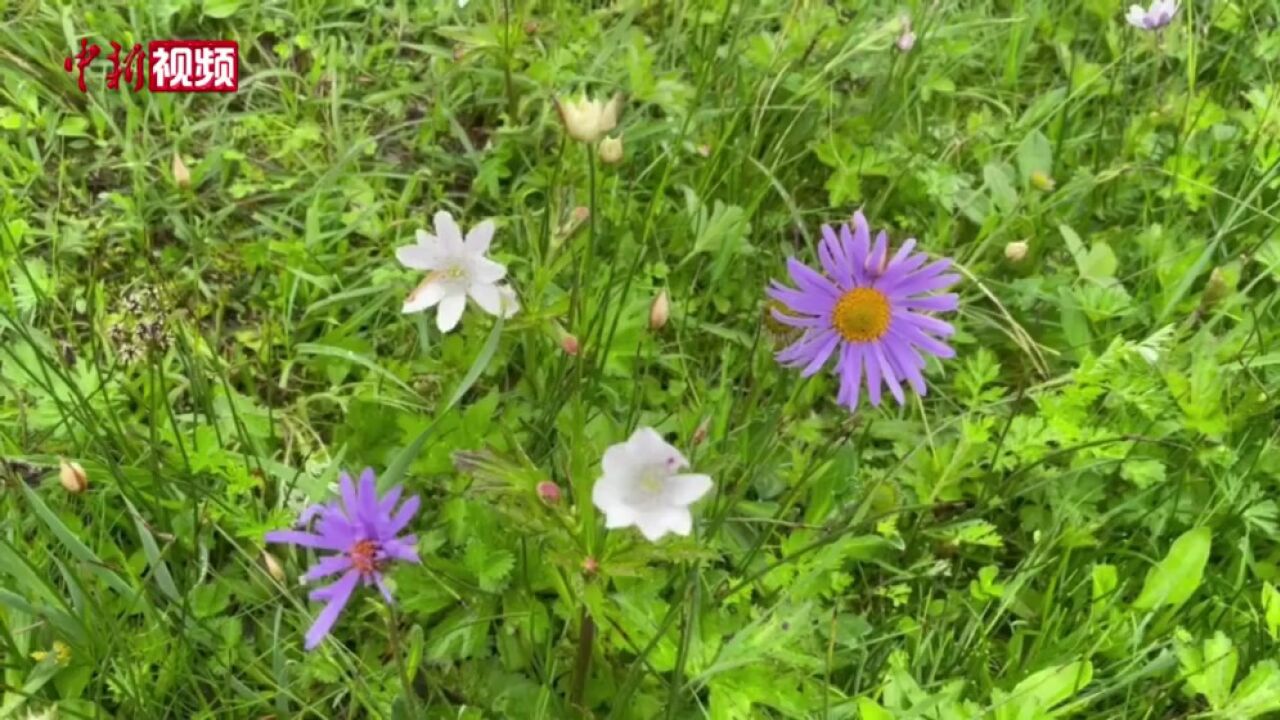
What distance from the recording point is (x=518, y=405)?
1.72 metres

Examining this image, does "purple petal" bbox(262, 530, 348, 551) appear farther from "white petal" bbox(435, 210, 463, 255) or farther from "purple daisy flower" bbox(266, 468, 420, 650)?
"white petal" bbox(435, 210, 463, 255)

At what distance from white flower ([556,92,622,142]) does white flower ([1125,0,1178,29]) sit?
4.14ft

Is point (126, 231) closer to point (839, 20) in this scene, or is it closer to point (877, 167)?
point (877, 167)

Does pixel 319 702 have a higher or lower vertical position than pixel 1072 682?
higher

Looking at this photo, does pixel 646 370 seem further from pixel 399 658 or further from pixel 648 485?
pixel 399 658

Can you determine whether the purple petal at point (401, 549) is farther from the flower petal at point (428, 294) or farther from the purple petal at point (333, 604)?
the flower petal at point (428, 294)

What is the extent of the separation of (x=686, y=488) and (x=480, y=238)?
466 mm

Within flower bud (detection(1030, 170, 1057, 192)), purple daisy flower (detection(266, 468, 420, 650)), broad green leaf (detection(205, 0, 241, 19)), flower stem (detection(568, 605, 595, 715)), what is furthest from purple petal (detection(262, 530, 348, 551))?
broad green leaf (detection(205, 0, 241, 19))

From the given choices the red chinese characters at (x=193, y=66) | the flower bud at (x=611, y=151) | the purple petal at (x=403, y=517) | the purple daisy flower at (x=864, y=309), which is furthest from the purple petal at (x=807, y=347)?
the red chinese characters at (x=193, y=66)

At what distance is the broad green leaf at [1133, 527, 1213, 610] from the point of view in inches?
61.1

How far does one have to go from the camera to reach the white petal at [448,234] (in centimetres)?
138

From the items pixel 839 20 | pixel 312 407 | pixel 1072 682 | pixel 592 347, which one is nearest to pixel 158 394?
pixel 312 407

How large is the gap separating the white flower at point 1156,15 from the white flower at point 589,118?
1.26m

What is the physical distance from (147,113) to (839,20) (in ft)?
4.86
